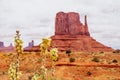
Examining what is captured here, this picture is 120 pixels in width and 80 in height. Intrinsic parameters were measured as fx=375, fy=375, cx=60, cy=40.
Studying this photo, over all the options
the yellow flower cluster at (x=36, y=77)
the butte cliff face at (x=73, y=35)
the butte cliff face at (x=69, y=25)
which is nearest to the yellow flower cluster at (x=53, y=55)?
the yellow flower cluster at (x=36, y=77)

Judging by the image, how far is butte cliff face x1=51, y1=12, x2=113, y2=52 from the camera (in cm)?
17475

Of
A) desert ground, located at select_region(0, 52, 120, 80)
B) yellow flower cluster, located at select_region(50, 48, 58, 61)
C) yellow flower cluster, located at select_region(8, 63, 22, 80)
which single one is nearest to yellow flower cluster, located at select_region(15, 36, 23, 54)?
yellow flower cluster, located at select_region(8, 63, 22, 80)

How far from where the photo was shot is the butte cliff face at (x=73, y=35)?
175 metres

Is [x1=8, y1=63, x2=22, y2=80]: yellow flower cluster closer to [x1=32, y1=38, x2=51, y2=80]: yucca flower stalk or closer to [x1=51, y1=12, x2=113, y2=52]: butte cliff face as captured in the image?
[x1=32, y1=38, x2=51, y2=80]: yucca flower stalk

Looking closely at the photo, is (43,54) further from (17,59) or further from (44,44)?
(17,59)

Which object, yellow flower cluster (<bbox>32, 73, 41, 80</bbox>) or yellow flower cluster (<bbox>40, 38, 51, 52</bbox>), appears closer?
yellow flower cluster (<bbox>32, 73, 41, 80</bbox>)

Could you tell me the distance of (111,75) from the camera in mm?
63188

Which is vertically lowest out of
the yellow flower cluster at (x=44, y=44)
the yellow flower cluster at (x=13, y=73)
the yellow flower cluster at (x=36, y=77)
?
the yellow flower cluster at (x=36, y=77)

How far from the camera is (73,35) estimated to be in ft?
620

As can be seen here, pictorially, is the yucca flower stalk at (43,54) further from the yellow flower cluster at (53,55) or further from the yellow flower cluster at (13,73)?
the yellow flower cluster at (13,73)

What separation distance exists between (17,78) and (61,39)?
172780mm

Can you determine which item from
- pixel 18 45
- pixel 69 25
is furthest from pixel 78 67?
pixel 69 25

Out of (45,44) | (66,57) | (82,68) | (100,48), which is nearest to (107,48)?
(100,48)

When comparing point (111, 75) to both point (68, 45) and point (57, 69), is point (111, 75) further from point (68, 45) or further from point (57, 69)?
point (68, 45)
